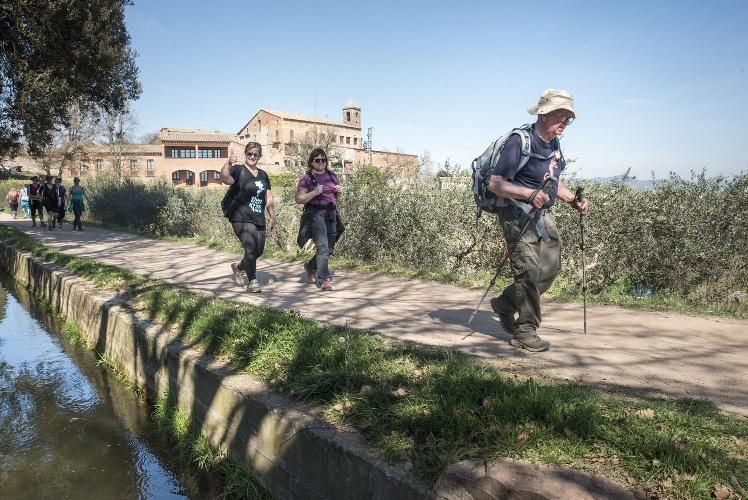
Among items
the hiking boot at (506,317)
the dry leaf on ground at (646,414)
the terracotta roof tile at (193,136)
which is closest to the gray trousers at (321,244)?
the hiking boot at (506,317)

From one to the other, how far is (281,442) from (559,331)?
110 inches

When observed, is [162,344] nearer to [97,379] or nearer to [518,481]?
[97,379]

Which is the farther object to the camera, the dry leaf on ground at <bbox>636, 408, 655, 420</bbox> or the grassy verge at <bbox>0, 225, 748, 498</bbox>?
the dry leaf on ground at <bbox>636, 408, 655, 420</bbox>

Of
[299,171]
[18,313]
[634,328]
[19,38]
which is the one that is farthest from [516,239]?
[19,38]

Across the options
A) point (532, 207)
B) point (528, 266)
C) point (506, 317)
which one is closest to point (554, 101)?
point (532, 207)

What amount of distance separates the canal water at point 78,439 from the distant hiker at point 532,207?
2395 millimetres

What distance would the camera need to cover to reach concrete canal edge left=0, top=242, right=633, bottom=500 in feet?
7.20

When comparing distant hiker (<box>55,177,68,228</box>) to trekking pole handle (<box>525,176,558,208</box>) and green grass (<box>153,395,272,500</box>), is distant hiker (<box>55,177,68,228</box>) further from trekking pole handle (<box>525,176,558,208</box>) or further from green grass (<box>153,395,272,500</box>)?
trekking pole handle (<box>525,176,558,208</box>)

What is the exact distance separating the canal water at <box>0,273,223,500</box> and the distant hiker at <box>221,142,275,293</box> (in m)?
2.08

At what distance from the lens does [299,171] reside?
1259cm

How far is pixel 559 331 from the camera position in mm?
4879

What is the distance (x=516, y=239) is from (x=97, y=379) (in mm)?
4154

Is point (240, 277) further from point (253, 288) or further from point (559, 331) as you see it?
point (559, 331)

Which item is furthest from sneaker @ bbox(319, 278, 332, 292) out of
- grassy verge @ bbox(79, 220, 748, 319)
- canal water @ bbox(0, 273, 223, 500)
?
canal water @ bbox(0, 273, 223, 500)
